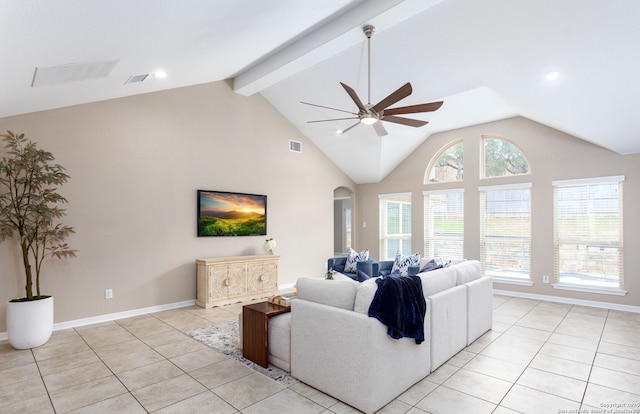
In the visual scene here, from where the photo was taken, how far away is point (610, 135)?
5.06 metres

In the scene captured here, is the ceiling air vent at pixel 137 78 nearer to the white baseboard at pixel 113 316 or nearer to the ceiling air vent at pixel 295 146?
the white baseboard at pixel 113 316

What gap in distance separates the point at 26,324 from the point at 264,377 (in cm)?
279

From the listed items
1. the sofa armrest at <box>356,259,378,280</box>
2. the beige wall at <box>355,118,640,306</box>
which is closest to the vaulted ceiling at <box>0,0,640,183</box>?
the beige wall at <box>355,118,640,306</box>

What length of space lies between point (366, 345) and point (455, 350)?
1.60 m

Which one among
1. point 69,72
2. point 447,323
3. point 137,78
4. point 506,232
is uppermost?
point 137,78

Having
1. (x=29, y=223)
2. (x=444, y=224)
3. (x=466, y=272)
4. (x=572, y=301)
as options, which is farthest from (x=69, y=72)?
(x=572, y=301)

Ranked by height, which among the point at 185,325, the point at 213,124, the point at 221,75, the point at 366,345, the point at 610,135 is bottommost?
the point at 185,325

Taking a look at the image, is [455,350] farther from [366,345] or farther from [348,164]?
[348,164]

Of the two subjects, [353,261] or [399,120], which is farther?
[353,261]

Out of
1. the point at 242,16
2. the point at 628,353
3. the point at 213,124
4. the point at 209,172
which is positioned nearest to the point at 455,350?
the point at 628,353

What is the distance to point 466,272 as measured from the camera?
4.02 metres

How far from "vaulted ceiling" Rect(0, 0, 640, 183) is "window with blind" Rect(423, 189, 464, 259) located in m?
2.08

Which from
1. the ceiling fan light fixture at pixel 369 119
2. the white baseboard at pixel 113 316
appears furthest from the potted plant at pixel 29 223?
the ceiling fan light fixture at pixel 369 119

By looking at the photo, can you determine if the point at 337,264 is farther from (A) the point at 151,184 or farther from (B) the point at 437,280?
(A) the point at 151,184
